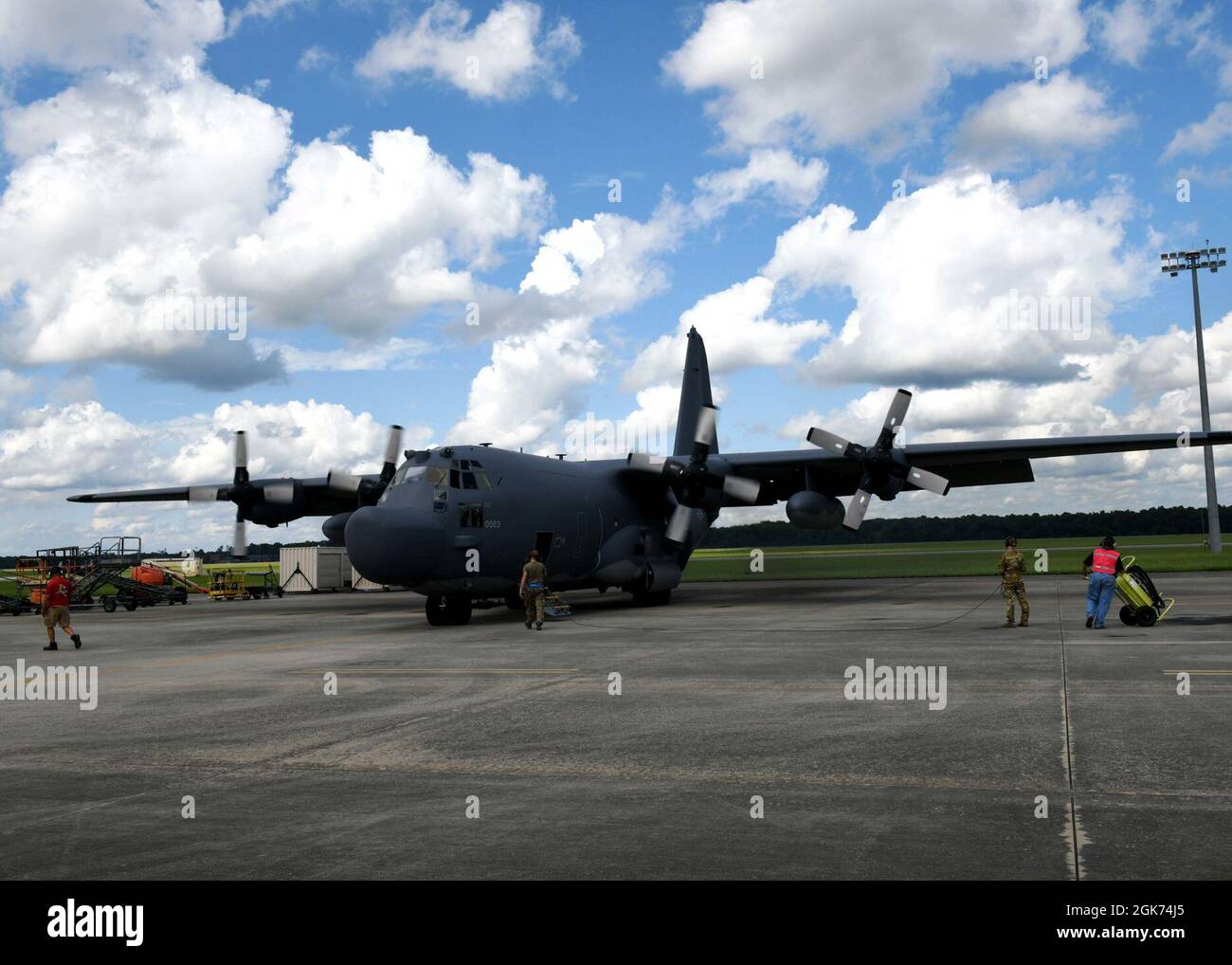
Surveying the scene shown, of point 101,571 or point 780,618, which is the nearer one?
point 780,618

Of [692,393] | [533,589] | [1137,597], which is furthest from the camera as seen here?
[692,393]

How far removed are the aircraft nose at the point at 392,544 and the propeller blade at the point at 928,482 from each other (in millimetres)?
13984

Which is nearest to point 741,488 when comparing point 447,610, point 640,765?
point 447,610

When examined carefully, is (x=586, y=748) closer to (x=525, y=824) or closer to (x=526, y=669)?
(x=525, y=824)

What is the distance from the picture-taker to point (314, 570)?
48156mm

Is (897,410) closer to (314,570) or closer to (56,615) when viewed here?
(56,615)

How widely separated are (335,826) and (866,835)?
3.21 metres

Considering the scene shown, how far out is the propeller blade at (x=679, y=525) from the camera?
30.3 meters

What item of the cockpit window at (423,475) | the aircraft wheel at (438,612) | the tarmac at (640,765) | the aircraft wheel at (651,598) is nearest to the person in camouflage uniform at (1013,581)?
the tarmac at (640,765)

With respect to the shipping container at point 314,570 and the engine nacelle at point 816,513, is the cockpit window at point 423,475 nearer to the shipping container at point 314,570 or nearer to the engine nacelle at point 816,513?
the engine nacelle at point 816,513

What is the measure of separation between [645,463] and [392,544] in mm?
10522

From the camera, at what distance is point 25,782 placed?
7.93m

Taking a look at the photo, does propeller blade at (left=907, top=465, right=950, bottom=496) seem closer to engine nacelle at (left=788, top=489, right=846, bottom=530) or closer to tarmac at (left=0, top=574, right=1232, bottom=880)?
engine nacelle at (left=788, top=489, right=846, bottom=530)
